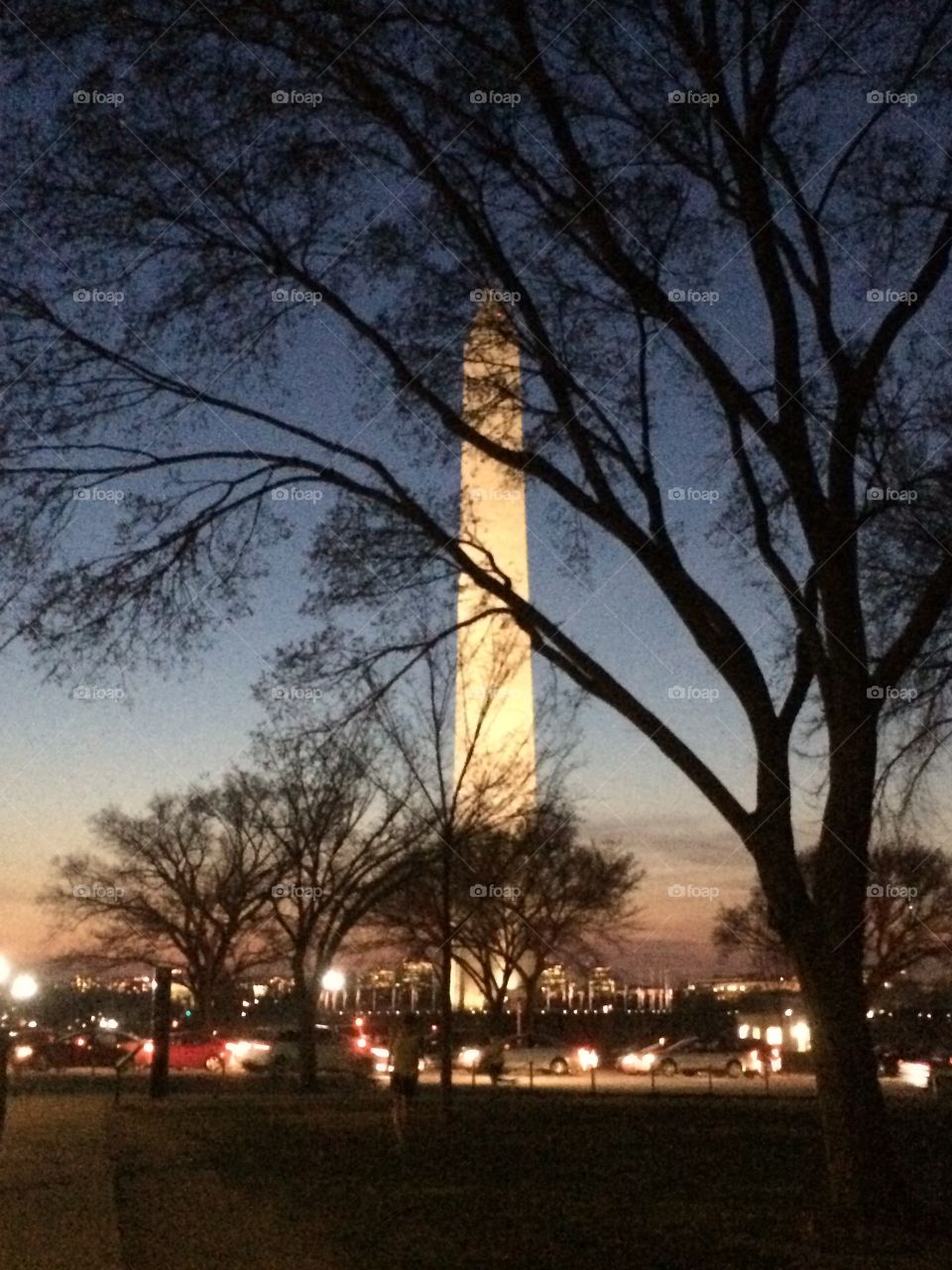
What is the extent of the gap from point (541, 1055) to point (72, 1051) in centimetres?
1337

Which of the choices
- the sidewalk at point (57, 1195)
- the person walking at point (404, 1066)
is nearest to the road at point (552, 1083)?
the sidewalk at point (57, 1195)

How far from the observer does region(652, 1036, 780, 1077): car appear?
4750 cm

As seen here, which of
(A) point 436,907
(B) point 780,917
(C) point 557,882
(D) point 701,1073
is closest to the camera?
(B) point 780,917

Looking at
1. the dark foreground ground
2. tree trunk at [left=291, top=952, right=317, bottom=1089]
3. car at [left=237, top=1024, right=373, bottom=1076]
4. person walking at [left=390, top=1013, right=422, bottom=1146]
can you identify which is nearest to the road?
tree trunk at [left=291, top=952, right=317, bottom=1089]

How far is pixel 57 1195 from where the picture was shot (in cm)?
1399

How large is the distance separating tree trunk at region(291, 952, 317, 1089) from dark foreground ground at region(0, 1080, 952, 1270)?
11591mm

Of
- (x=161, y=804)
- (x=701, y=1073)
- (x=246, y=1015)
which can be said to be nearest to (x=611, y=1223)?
(x=701, y=1073)

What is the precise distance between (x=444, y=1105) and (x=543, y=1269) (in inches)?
565

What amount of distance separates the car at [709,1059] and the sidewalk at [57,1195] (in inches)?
1026

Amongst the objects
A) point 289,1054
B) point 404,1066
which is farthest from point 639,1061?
point 404,1066

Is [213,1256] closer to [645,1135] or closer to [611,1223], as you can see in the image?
[611,1223]

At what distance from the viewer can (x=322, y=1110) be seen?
27.4 metres

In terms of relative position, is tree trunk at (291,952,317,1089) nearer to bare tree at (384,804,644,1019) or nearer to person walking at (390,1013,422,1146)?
bare tree at (384,804,644,1019)

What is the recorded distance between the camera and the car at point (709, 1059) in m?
47.5
